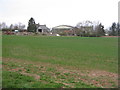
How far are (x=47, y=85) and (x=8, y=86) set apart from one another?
1.28 metres

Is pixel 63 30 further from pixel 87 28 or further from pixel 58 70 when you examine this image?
pixel 58 70

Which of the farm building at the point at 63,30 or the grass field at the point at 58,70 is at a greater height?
the farm building at the point at 63,30

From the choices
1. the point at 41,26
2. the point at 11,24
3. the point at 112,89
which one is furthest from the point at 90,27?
the point at 112,89

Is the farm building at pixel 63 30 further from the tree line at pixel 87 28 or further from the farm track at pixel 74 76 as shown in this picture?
the farm track at pixel 74 76

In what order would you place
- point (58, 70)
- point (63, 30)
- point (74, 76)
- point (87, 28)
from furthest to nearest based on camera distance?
point (63, 30), point (87, 28), point (58, 70), point (74, 76)

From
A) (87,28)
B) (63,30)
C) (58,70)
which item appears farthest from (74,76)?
(63,30)

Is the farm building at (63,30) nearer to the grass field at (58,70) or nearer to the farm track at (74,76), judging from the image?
the grass field at (58,70)

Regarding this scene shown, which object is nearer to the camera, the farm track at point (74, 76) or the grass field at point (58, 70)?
the grass field at point (58, 70)

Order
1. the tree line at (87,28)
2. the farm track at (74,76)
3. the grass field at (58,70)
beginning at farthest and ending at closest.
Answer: the tree line at (87,28), the farm track at (74,76), the grass field at (58,70)

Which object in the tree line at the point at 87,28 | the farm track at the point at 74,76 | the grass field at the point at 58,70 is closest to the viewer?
the grass field at the point at 58,70

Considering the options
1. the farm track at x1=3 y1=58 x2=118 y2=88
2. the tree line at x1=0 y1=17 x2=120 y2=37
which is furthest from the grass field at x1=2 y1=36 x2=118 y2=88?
the tree line at x1=0 y1=17 x2=120 y2=37

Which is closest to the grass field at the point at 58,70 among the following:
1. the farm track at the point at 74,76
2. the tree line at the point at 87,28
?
the farm track at the point at 74,76

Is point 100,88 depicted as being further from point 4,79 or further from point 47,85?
point 4,79

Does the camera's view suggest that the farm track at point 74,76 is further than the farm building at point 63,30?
No
